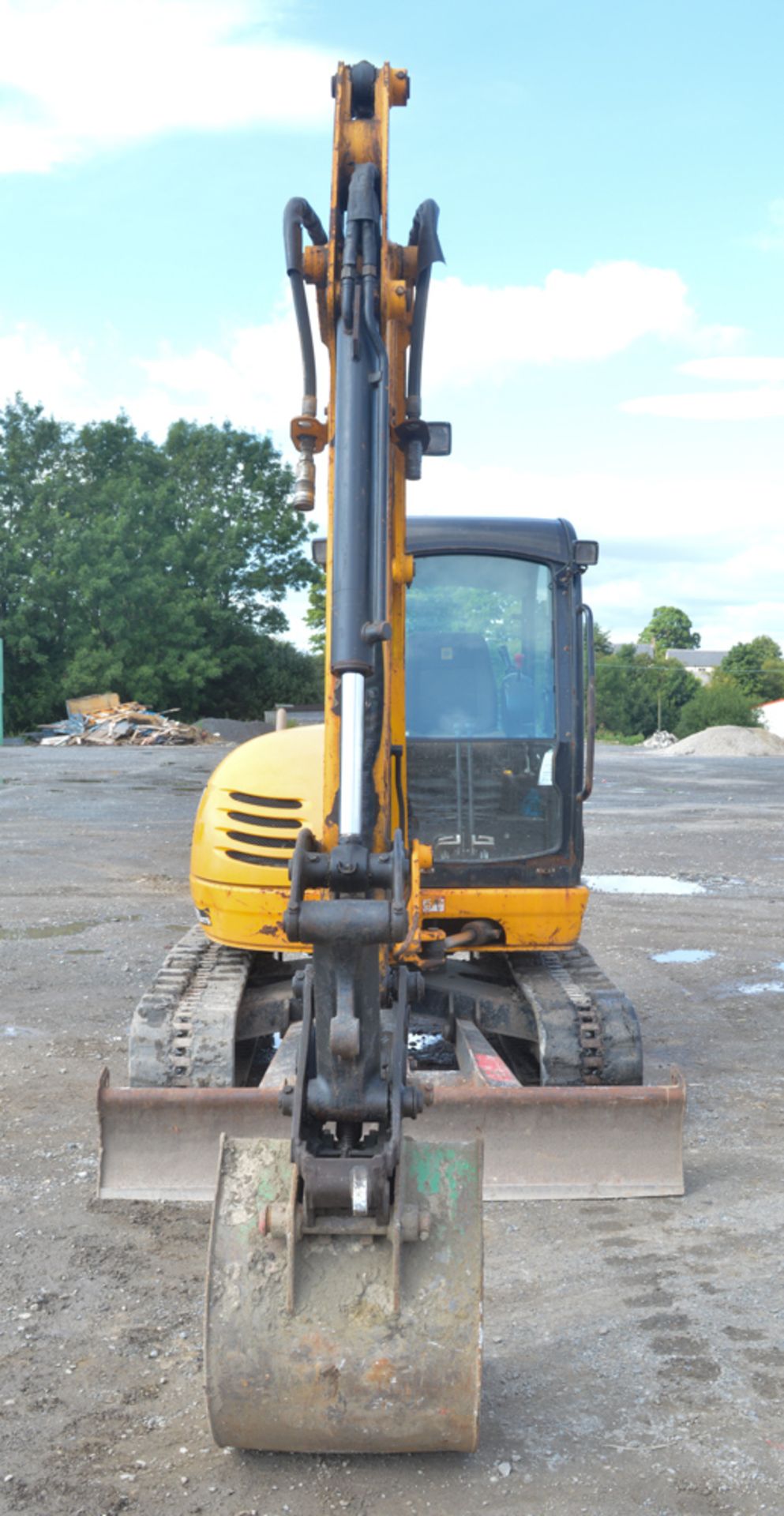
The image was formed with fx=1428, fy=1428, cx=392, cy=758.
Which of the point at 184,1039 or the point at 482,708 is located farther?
the point at 482,708

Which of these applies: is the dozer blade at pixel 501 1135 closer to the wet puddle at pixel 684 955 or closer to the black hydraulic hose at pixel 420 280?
the black hydraulic hose at pixel 420 280

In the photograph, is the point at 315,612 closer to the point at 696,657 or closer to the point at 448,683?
the point at 448,683

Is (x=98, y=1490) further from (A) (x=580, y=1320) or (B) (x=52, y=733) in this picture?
(B) (x=52, y=733)

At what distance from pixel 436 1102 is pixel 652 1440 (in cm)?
179

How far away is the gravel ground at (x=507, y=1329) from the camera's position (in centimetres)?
342

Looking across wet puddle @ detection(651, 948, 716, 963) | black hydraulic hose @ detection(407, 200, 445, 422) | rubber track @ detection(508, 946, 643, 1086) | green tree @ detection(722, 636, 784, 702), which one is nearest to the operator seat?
rubber track @ detection(508, 946, 643, 1086)

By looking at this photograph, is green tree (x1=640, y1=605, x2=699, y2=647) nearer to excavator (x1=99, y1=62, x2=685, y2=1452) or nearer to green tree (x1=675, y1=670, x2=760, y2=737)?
green tree (x1=675, y1=670, x2=760, y2=737)

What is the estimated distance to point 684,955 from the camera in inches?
421

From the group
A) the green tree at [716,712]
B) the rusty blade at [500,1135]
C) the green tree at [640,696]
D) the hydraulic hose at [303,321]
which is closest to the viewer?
the hydraulic hose at [303,321]

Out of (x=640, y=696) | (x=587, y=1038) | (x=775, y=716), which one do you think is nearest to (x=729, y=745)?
(x=640, y=696)

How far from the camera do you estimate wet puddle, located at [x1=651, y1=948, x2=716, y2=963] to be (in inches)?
413

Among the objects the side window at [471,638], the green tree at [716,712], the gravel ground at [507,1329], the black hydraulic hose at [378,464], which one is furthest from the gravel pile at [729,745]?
the black hydraulic hose at [378,464]

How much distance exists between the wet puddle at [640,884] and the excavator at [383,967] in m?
6.29

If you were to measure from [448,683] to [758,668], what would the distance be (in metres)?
105
